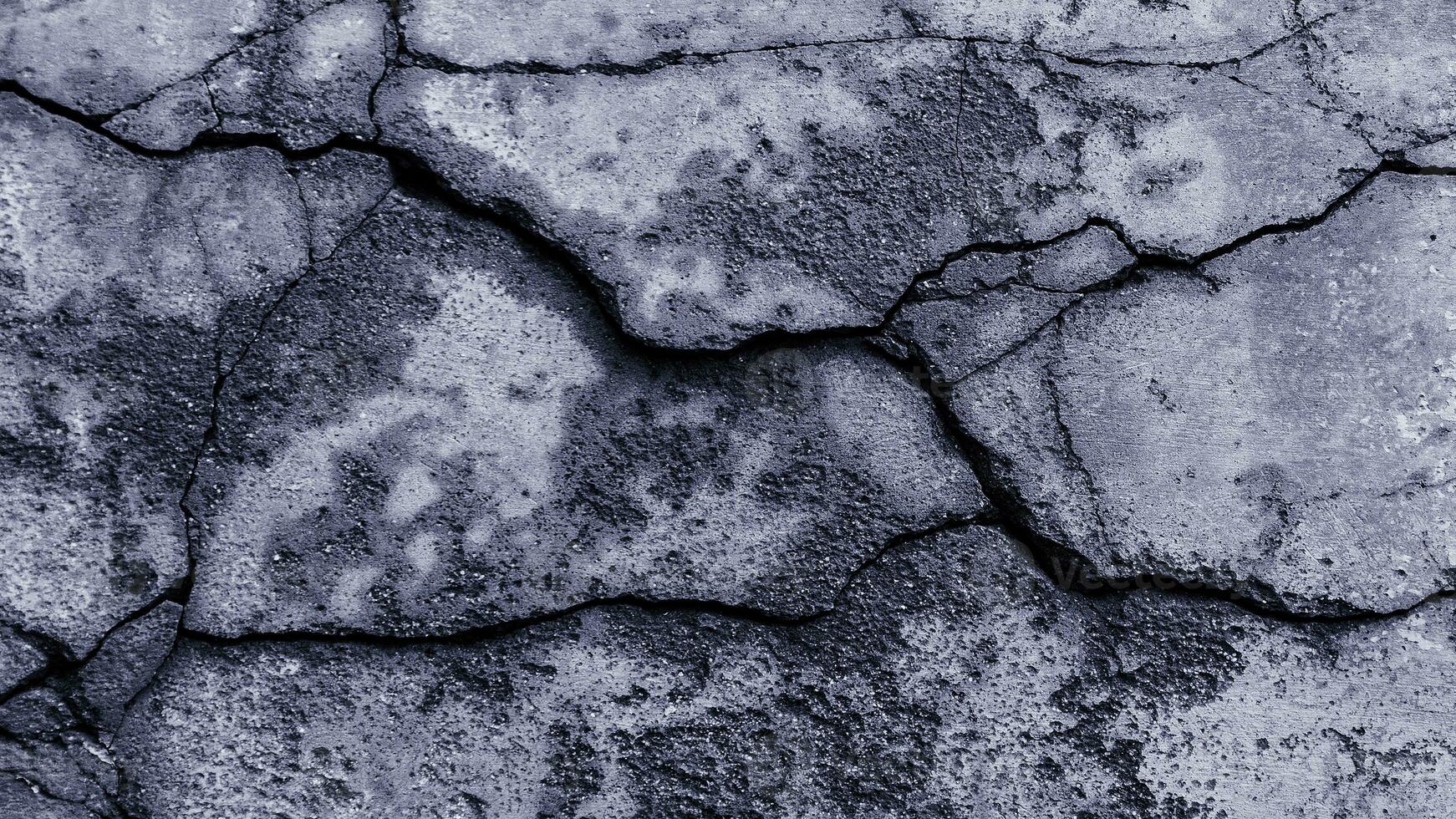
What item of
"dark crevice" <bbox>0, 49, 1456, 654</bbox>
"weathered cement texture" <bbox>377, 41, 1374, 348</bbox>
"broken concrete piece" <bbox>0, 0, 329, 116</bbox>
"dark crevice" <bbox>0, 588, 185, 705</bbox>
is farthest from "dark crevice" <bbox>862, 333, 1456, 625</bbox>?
"broken concrete piece" <bbox>0, 0, 329, 116</bbox>

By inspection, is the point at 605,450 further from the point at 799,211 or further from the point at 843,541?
the point at 799,211

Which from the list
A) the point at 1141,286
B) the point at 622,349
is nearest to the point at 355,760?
the point at 622,349

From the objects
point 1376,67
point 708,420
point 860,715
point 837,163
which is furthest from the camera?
point 1376,67

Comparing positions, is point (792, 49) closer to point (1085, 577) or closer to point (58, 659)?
point (1085, 577)

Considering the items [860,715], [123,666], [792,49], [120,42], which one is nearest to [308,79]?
[120,42]

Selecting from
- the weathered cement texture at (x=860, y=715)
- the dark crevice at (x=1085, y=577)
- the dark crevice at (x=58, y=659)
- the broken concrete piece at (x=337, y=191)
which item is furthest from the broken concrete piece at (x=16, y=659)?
the dark crevice at (x=1085, y=577)

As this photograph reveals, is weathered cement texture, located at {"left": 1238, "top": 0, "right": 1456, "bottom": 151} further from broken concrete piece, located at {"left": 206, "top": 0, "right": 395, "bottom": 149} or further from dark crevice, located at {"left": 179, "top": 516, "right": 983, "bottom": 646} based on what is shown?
broken concrete piece, located at {"left": 206, "top": 0, "right": 395, "bottom": 149}
